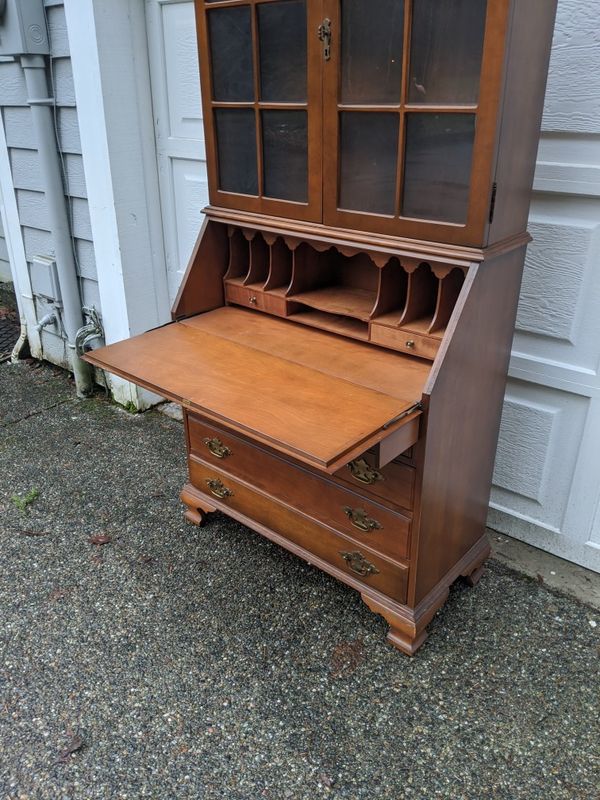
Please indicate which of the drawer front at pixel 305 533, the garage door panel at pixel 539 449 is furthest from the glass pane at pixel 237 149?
the garage door panel at pixel 539 449

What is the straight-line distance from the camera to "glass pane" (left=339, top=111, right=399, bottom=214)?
5.15 feet

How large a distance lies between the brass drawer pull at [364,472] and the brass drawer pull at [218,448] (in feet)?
1.75

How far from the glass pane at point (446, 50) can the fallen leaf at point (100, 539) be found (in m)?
1.78

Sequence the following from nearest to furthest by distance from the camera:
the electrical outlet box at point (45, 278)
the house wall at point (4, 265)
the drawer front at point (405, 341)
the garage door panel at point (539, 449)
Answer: the drawer front at point (405, 341)
the garage door panel at point (539, 449)
the electrical outlet box at point (45, 278)
the house wall at point (4, 265)

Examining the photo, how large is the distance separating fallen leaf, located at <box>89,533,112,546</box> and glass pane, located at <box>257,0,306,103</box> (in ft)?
5.20

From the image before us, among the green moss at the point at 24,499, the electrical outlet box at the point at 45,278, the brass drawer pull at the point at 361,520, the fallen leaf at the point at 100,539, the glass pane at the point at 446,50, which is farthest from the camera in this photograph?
the electrical outlet box at the point at 45,278

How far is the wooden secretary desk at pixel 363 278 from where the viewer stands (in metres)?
1.43

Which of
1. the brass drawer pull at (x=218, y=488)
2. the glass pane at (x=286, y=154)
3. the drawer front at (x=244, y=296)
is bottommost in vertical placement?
the brass drawer pull at (x=218, y=488)

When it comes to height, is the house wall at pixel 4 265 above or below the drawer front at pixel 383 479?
below

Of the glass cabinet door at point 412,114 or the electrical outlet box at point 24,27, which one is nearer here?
the glass cabinet door at point 412,114

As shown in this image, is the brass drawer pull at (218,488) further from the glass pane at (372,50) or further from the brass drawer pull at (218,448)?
Result: the glass pane at (372,50)

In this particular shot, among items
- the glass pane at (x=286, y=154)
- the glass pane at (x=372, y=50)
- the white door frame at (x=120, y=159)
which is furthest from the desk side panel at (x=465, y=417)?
the white door frame at (x=120, y=159)

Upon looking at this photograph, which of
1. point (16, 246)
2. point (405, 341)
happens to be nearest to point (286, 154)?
point (405, 341)

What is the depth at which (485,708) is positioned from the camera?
1685mm
